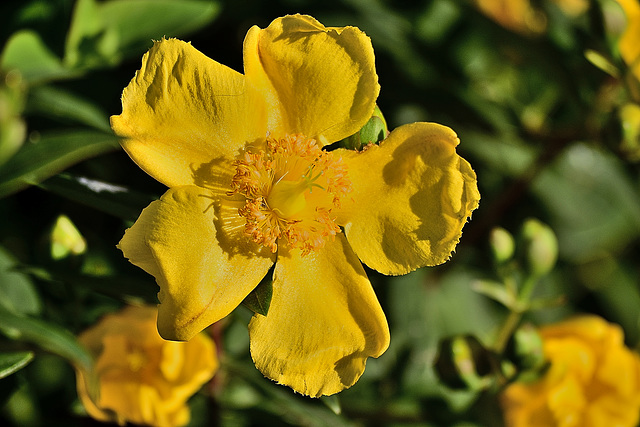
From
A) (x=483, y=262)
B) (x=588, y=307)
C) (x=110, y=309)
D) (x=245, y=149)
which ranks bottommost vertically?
(x=588, y=307)

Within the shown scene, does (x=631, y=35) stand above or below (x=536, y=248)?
above

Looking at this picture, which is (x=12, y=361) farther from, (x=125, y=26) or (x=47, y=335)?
(x=125, y=26)

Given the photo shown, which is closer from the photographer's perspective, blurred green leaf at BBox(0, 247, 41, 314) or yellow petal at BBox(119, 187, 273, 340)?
yellow petal at BBox(119, 187, 273, 340)

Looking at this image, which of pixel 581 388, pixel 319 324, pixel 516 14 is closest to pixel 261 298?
pixel 319 324

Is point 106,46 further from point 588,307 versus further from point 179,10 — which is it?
point 588,307

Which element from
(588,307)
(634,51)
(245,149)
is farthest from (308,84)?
(588,307)

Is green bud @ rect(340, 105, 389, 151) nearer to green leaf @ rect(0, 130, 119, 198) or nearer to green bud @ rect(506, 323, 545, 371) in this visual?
green leaf @ rect(0, 130, 119, 198)

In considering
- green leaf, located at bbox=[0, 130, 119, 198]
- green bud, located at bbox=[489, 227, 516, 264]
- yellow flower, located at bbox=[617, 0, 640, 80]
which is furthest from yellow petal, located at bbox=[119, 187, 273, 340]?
yellow flower, located at bbox=[617, 0, 640, 80]
